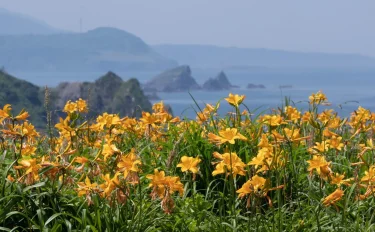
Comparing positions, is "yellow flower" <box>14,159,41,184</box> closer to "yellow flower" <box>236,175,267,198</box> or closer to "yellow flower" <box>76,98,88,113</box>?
"yellow flower" <box>236,175,267,198</box>

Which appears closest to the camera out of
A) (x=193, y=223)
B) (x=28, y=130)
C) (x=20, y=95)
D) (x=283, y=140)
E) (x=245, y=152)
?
(x=283, y=140)

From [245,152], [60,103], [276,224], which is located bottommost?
[60,103]

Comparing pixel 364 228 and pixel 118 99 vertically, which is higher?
pixel 364 228

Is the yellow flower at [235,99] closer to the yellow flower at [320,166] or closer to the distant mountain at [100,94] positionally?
the yellow flower at [320,166]

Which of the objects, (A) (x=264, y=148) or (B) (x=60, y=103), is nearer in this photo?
(A) (x=264, y=148)

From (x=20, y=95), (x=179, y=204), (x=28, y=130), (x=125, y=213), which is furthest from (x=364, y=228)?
(x=20, y=95)

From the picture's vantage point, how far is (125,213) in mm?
3566

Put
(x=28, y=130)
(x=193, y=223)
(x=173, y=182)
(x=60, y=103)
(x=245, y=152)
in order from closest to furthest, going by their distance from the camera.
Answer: (x=173, y=182)
(x=193, y=223)
(x=28, y=130)
(x=245, y=152)
(x=60, y=103)

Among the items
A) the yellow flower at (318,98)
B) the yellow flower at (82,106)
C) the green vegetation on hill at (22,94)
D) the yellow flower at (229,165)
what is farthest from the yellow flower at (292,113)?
the green vegetation on hill at (22,94)

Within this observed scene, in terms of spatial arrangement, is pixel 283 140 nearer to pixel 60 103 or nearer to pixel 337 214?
pixel 337 214

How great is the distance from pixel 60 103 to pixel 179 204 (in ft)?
522

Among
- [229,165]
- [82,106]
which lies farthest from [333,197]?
[82,106]

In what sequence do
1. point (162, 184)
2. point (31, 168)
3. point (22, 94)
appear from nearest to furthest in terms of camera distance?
point (162, 184), point (31, 168), point (22, 94)

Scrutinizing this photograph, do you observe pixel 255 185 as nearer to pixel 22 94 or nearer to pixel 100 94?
pixel 22 94
